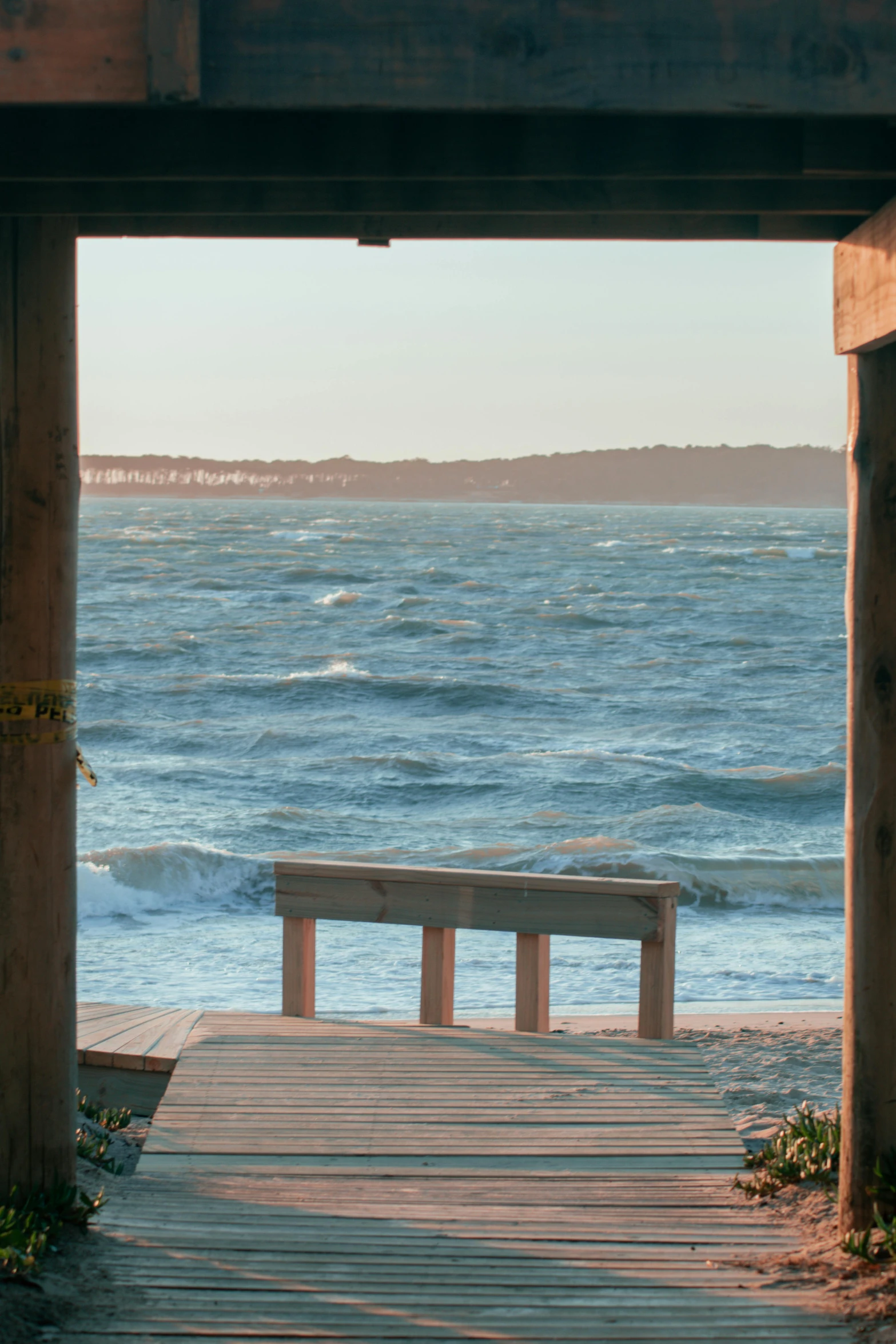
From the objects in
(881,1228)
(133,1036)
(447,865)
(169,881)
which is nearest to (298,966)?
(133,1036)

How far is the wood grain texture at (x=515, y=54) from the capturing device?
Answer: 2.80m

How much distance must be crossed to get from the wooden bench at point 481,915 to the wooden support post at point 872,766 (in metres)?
1.96

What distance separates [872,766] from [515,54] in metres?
2.12

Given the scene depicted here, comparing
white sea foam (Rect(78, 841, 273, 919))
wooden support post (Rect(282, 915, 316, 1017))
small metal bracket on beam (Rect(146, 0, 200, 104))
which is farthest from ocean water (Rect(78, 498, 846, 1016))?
small metal bracket on beam (Rect(146, 0, 200, 104))

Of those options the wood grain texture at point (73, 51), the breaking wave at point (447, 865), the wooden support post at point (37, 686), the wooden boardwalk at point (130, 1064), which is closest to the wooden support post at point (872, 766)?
the wood grain texture at point (73, 51)

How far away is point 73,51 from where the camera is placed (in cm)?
281

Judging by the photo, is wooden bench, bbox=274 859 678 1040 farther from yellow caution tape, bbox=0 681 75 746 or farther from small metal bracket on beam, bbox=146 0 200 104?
small metal bracket on beam, bbox=146 0 200 104

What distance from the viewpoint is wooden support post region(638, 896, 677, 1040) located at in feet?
18.8

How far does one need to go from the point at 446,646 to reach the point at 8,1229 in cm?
3820

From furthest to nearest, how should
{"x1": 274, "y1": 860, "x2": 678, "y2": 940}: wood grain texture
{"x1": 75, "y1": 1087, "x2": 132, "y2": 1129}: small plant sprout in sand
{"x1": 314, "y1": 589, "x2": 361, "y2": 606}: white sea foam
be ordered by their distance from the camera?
{"x1": 314, "y1": 589, "x2": 361, "y2": 606}: white sea foam → {"x1": 274, "y1": 860, "x2": 678, "y2": 940}: wood grain texture → {"x1": 75, "y1": 1087, "x2": 132, "y2": 1129}: small plant sprout in sand

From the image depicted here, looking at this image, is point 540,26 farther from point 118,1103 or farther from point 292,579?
point 292,579

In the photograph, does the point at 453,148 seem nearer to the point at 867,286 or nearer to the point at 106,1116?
the point at 867,286

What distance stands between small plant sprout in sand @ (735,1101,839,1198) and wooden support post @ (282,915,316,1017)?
242 cm

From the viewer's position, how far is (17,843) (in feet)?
12.5
